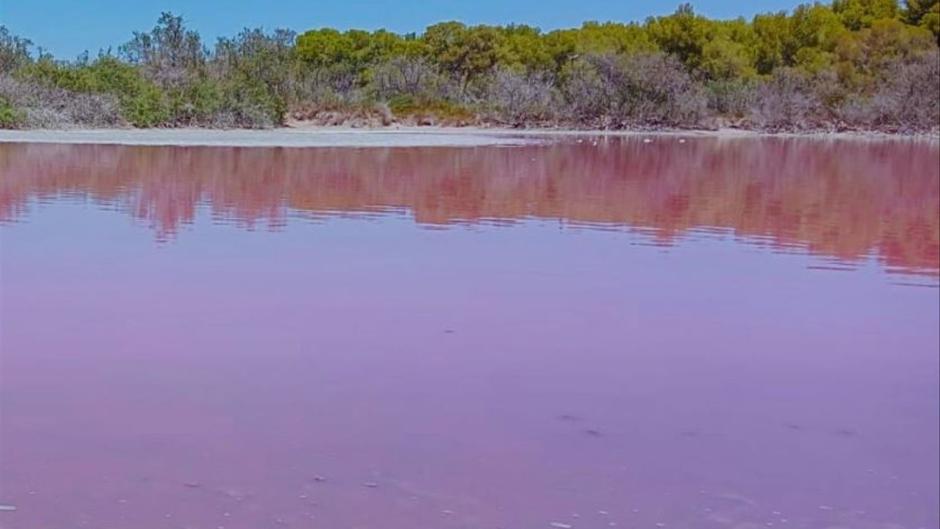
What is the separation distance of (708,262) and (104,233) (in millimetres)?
2858

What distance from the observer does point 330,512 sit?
1.99 metres

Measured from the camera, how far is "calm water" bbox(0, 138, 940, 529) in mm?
2061

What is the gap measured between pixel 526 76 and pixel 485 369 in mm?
20454

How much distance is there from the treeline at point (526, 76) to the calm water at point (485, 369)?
46cm

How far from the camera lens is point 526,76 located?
22891 mm

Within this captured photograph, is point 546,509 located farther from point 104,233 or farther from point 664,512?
point 104,233

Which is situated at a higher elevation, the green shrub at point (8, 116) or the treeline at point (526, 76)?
the treeline at point (526, 76)

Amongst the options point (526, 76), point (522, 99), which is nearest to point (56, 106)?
point (522, 99)

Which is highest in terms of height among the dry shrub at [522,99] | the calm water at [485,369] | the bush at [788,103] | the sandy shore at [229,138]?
the dry shrub at [522,99]

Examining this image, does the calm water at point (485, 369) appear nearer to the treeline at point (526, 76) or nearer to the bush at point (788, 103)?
the bush at point (788, 103)

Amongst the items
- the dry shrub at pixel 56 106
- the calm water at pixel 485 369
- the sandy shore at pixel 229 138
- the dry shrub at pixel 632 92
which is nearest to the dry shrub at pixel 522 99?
the dry shrub at pixel 632 92

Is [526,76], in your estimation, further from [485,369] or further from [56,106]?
[485,369]

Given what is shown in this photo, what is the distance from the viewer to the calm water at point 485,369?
2.06 metres

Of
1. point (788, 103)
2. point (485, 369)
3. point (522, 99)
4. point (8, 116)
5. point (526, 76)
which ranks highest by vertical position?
point (526, 76)
